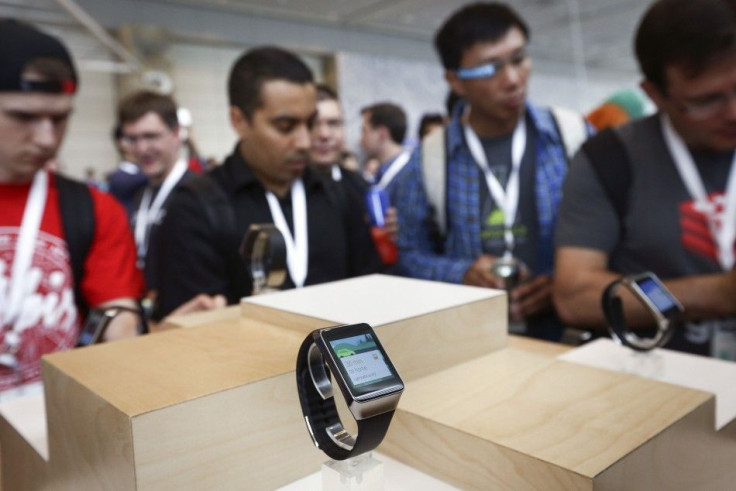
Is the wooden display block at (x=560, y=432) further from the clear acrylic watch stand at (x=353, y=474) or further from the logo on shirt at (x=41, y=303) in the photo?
the logo on shirt at (x=41, y=303)

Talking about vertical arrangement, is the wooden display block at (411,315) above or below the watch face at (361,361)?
below

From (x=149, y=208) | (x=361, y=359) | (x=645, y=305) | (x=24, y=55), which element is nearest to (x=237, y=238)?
(x=24, y=55)

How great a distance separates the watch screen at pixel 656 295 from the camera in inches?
42.6

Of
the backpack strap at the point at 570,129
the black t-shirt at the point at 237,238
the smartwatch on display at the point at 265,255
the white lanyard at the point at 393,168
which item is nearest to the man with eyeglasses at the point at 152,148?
the white lanyard at the point at 393,168

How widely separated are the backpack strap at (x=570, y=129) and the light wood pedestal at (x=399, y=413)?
1.27 m

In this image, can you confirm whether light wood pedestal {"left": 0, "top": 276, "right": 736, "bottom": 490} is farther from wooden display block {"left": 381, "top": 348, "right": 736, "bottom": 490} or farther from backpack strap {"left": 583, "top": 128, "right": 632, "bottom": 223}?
backpack strap {"left": 583, "top": 128, "right": 632, "bottom": 223}

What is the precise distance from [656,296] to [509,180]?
110cm

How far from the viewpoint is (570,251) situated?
1.68 meters

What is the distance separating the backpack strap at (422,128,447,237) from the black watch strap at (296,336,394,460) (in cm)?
154

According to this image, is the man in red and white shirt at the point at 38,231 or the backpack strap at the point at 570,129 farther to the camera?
the backpack strap at the point at 570,129

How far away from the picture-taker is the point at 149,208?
3436 millimetres

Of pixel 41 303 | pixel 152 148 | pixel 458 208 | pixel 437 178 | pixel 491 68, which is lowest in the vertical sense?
pixel 41 303

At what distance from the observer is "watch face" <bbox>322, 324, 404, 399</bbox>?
1.93 ft

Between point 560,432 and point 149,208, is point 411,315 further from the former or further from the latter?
point 149,208
